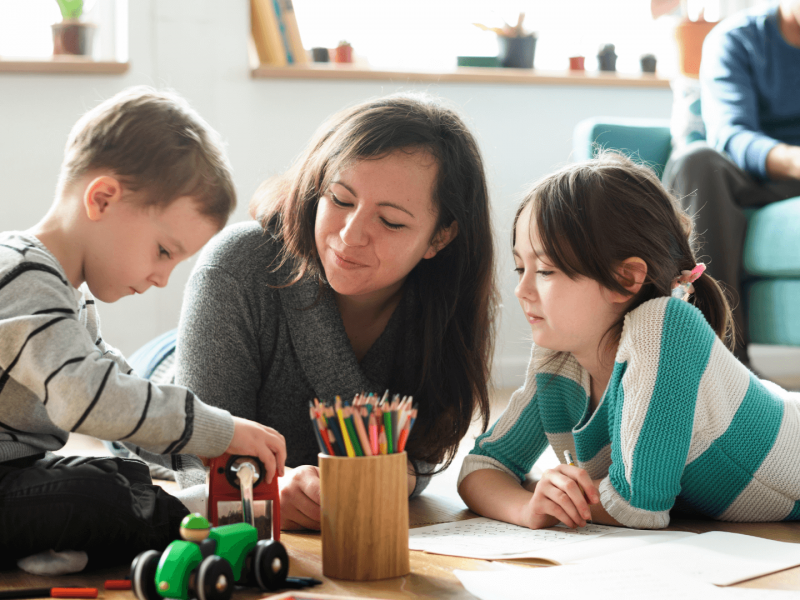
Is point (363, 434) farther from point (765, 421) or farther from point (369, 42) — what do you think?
point (369, 42)

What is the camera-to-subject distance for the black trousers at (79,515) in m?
0.82

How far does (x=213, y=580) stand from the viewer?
0.68m

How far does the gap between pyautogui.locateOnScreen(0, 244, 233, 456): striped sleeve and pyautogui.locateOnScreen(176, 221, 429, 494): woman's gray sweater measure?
30cm

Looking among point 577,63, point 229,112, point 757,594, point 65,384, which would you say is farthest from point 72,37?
point 757,594

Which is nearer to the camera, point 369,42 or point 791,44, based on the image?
point 791,44

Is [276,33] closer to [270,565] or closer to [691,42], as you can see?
[691,42]

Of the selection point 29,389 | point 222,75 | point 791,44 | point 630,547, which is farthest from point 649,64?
point 29,389

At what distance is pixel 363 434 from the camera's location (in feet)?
2.51

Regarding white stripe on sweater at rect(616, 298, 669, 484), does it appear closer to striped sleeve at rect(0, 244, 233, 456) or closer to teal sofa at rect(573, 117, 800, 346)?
striped sleeve at rect(0, 244, 233, 456)

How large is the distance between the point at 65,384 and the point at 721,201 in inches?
65.4

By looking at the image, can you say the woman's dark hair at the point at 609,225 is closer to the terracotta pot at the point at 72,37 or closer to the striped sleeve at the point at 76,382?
the striped sleeve at the point at 76,382

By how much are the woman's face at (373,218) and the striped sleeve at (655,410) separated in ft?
1.05

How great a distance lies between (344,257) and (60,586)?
1.66 feet

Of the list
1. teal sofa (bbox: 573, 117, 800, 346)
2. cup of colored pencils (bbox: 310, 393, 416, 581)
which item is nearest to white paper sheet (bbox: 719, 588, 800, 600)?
cup of colored pencils (bbox: 310, 393, 416, 581)
